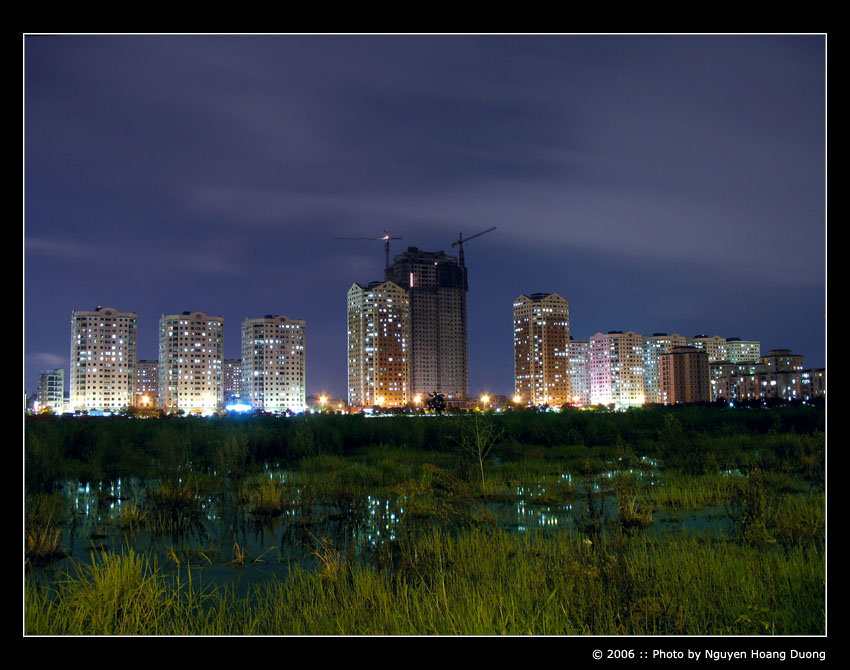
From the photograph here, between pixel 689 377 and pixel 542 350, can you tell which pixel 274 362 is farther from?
pixel 689 377

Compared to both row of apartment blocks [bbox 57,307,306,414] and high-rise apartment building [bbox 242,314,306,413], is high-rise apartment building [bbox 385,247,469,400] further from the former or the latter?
row of apartment blocks [bbox 57,307,306,414]

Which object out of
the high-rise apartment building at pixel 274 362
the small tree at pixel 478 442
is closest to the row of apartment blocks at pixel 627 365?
the high-rise apartment building at pixel 274 362

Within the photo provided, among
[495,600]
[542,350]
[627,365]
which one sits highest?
[542,350]

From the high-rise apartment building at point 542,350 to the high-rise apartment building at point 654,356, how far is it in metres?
23.9

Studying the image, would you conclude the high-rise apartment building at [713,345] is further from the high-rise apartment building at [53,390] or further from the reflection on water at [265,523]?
the reflection on water at [265,523]

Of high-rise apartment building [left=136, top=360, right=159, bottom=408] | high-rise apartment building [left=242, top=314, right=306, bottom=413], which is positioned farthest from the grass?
high-rise apartment building [left=136, top=360, right=159, bottom=408]

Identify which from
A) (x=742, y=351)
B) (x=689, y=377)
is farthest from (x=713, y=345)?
(x=689, y=377)

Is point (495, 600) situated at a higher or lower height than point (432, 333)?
lower

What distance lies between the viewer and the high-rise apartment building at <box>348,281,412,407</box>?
145750 millimetres

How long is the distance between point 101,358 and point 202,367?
4059cm

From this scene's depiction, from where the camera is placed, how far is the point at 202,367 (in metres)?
131
